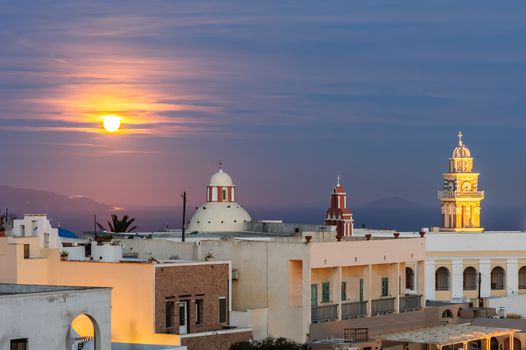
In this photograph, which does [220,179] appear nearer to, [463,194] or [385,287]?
→ [385,287]

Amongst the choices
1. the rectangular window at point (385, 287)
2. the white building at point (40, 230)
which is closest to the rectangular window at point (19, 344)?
the white building at point (40, 230)

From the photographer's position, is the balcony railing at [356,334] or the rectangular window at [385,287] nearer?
the balcony railing at [356,334]

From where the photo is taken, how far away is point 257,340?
52.4m

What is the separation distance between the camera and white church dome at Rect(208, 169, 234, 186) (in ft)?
257

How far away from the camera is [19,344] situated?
40.0 m

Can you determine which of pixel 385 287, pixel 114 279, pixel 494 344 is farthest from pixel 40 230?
pixel 494 344

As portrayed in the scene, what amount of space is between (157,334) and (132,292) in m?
1.68

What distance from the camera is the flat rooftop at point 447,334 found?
180 ft

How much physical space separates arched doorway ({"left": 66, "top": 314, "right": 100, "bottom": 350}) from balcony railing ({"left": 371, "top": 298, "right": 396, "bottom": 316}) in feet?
44.0

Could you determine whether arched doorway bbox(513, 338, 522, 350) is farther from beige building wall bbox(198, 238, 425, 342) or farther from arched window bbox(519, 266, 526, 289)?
Answer: arched window bbox(519, 266, 526, 289)

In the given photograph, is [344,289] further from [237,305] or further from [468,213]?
[468,213]

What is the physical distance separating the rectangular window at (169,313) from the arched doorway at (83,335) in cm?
253

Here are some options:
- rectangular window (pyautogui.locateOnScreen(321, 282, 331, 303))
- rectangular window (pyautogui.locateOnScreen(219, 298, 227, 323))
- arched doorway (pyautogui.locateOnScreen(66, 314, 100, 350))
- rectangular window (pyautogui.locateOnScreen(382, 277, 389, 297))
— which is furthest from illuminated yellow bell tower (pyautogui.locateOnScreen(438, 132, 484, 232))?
arched doorway (pyautogui.locateOnScreen(66, 314, 100, 350))

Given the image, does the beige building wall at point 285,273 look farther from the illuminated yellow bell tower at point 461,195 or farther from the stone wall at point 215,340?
the illuminated yellow bell tower at point 461,195
